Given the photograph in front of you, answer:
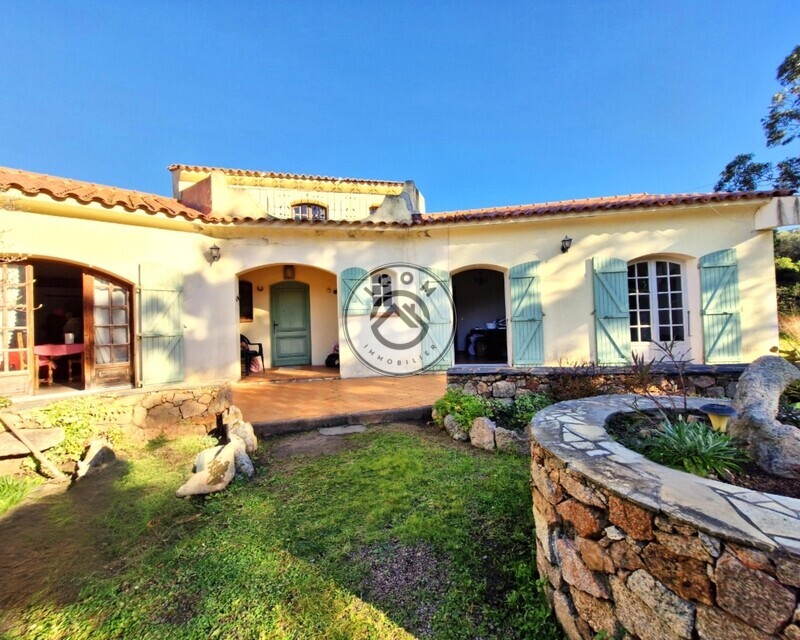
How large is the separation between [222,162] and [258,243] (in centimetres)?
500

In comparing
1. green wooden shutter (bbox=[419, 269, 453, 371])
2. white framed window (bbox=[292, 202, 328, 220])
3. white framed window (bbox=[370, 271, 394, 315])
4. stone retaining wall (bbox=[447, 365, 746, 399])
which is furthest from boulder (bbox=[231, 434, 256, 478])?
white framed window (bbox=[292, 202, 328, 220])

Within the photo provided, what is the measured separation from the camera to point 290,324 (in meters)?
9.04

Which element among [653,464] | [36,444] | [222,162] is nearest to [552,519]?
[653,464]

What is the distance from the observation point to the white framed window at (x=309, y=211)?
11219 millimetres

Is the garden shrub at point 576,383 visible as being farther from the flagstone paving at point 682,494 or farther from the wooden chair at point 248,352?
the wooden chair at point 248,352

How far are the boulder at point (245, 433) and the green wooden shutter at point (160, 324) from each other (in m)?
2.78

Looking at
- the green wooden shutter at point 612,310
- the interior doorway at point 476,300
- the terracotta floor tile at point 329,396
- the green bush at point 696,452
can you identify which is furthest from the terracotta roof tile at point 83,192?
the green wooden shutter at point 612,310

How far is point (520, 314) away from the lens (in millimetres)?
7340

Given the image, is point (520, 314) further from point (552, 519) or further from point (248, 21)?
point (248, 21)

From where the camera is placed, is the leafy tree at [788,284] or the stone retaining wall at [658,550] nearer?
the stone retaining wall at [658,550]

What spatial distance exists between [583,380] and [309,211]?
9.94 m

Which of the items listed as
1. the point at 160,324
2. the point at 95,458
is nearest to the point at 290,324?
the point at 160,324

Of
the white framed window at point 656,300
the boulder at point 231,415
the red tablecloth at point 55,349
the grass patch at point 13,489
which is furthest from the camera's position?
the white framed window at point 656,300

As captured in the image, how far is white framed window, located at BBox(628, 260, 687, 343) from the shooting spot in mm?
7285
